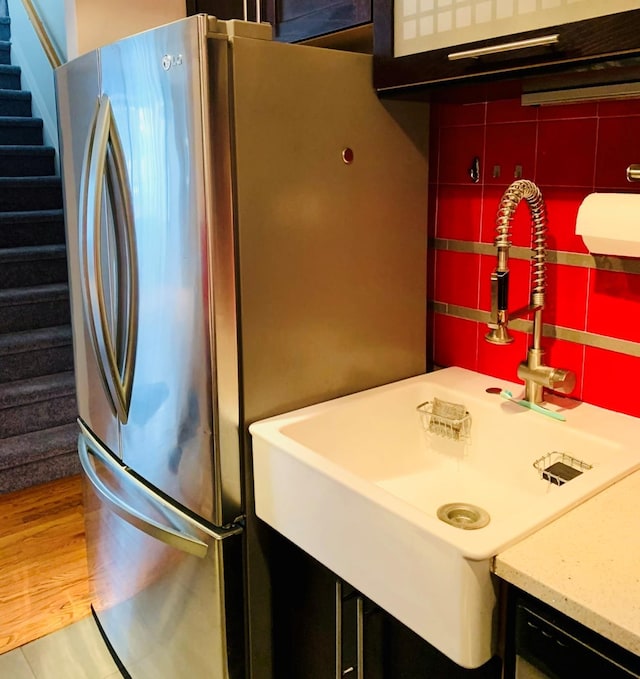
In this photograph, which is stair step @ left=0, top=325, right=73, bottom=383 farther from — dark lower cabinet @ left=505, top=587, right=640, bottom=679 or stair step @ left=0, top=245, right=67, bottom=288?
dark lower cabinet @ left=505, top=587, right=640, bottom=679

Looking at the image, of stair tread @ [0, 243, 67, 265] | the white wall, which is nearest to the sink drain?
the white wall

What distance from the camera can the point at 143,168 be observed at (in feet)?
4.70

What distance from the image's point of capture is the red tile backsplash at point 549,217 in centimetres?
138

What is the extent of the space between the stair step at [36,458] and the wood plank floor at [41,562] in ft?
0.13

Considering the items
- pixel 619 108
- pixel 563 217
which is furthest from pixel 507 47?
pixel 563 217

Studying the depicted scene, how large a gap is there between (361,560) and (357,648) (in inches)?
10.3

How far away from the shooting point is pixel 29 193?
381 cm

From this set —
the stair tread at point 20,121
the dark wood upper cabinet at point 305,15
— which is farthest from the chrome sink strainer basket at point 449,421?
the stair tread at point 20,121

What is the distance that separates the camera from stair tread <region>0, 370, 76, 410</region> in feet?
10.1

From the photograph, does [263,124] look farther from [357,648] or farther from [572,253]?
[357,648]

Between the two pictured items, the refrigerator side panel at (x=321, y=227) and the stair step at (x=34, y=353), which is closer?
the refrigerator side panel at (x=321, y=227)

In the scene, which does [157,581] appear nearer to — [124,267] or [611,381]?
[124,267]

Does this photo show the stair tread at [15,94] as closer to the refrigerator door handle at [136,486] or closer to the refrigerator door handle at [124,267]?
the refrigerator door handle at [136,486]

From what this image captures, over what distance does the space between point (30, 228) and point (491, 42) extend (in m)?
3.09
